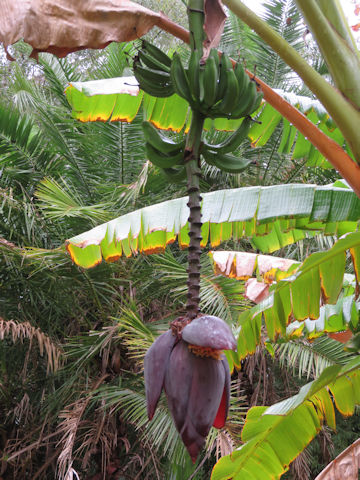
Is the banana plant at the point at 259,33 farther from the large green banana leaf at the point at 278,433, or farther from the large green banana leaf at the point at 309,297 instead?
the large green banana leaf at the point at 278,433

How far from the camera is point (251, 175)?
372 centimetres

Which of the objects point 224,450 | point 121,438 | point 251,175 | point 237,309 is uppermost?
point 251,175

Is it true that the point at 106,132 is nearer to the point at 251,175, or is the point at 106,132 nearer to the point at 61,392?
the point at 251,175

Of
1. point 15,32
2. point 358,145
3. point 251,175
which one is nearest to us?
point 15,32

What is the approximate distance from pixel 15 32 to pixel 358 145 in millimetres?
579

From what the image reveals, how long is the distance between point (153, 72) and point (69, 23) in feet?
0.43

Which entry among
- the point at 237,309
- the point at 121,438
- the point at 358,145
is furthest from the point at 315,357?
the point at 358,145

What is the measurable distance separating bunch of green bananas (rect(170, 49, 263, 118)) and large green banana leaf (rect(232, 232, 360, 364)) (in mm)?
625

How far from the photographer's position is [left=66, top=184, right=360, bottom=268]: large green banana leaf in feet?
4.09

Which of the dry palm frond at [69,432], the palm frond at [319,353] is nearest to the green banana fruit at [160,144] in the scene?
the dry palm frond at [69,432]

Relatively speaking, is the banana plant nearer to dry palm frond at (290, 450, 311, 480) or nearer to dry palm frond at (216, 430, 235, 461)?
dry palm frond at (216, 430, 235, 461)

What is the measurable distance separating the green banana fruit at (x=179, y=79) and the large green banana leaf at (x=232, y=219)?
83 cm

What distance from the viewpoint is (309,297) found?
1.20 metres

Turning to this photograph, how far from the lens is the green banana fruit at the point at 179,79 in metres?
0.44
